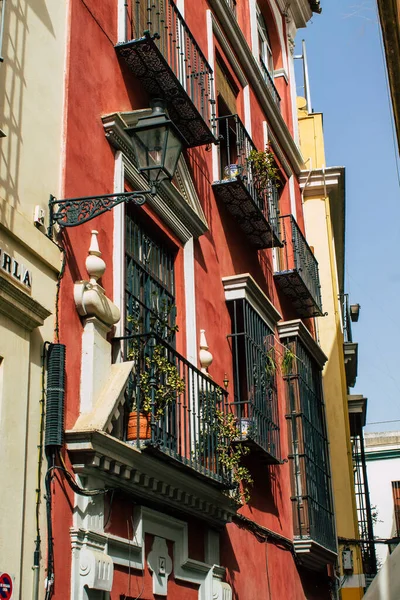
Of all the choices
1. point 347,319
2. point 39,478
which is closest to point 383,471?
point 347,319

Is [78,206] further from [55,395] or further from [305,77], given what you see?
[305,77]

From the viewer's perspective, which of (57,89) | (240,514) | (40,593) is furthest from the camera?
(240,514)

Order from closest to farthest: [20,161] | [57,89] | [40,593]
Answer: [40,593]
[20,161]
[57,89]

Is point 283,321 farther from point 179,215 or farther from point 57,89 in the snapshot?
point 57,89

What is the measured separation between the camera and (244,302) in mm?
11312

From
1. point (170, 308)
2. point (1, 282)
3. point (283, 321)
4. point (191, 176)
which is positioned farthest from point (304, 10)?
point (1, 282)

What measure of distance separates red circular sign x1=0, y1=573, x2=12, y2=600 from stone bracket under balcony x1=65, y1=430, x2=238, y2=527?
1180 millimetres

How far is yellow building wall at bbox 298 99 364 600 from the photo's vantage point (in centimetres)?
1622

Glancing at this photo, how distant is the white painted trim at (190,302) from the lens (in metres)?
9.72

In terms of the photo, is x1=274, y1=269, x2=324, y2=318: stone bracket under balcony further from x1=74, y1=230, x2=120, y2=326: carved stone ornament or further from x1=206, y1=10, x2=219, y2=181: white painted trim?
x1=74, y1=230, x2=120, y2=326: carved stone ornament

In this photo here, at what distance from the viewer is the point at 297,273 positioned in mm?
13695

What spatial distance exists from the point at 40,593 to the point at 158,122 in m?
3.53

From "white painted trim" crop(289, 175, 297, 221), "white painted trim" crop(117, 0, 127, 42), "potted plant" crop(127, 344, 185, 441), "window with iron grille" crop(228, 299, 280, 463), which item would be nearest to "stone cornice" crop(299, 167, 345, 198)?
"white painted trim" crop(289, 175, 297, 221)

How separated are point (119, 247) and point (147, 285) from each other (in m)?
0.87
